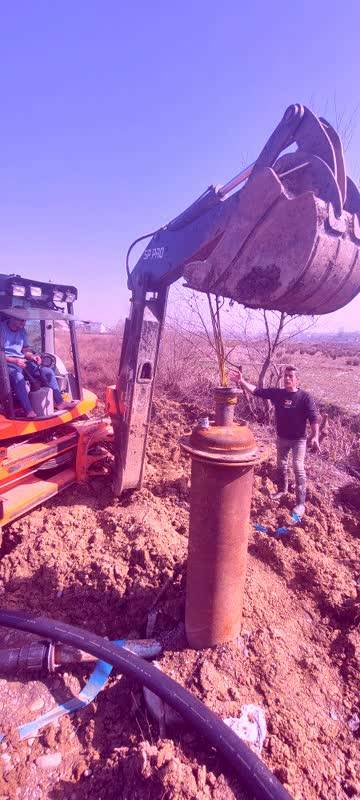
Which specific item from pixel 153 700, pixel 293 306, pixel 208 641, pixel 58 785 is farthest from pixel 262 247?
pixel 58 785

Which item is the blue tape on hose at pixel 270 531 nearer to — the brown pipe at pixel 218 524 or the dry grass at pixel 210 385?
the brown pipe at pixel 218 524

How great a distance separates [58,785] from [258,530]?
3.34 metres

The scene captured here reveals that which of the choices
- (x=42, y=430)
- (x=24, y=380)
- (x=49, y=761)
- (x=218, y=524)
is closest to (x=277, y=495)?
(x=42, y=430)

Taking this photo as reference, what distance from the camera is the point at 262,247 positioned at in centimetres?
272

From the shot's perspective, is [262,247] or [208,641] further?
[208,641]

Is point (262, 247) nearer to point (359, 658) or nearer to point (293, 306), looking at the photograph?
point (293, 306)

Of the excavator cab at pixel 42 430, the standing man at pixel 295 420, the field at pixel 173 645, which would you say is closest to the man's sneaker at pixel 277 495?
the standing man at pixel 295 420

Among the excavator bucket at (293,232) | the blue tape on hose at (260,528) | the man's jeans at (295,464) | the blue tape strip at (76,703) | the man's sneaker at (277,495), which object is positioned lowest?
the blue tape strip at (76,703)

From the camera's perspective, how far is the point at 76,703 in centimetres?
291

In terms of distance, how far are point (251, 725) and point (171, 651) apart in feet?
2.38

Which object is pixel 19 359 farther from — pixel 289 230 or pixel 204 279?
pixel 289 230

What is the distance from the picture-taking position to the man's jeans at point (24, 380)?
15.5 ft

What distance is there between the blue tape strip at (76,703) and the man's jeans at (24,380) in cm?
284

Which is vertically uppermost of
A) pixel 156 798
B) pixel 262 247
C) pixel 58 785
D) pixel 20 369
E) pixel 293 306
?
pixel 262 247
